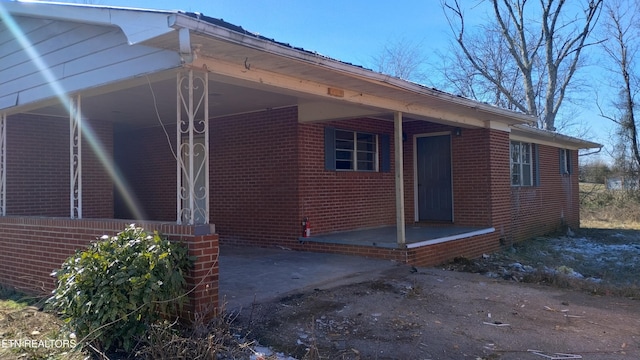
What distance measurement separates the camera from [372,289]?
6.52m

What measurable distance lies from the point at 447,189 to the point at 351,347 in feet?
26.5

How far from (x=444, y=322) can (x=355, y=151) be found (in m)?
6.32

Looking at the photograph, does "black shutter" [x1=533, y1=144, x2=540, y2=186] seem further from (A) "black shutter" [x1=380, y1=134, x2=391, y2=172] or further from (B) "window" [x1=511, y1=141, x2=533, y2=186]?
(A) "black shutter" [x1=380, y1=134, x2=391, y2=172]

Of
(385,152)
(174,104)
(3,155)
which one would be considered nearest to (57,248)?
(3,155)

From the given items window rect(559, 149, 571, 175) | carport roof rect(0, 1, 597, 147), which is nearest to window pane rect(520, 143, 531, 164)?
window rect(559, 149, 571, 175)

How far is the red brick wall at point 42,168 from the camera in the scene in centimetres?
964

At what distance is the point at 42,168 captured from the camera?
10008 millimetres

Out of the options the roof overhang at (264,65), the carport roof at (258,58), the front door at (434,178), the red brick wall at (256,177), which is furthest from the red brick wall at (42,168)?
the front door at (434,178)

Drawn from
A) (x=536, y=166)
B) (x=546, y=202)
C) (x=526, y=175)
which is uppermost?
(x=536, y=166)

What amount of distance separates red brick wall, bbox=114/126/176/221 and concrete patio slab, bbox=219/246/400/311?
3.25 metres

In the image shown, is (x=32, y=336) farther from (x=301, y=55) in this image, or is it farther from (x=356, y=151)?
(x=356, y=151)

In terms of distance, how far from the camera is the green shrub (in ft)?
14.2

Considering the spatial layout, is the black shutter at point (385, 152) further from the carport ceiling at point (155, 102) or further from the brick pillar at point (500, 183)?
the carport ceiling at point (155, 102)

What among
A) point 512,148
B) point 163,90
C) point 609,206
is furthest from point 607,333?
point 609,206
